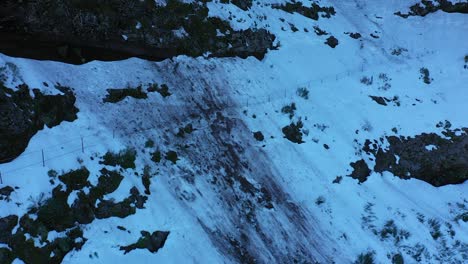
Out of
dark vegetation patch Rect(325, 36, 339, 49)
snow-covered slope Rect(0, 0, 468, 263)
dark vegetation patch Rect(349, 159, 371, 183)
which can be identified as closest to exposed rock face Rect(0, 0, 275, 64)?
snow-covered slope Rect(0, 0, 468, 263)

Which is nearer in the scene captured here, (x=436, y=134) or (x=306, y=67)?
(x=436, y=134)

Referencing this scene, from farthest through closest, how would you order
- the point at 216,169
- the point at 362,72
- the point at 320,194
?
1. the point at 362,72
2. the point at 320,194
3. the point at 216,169

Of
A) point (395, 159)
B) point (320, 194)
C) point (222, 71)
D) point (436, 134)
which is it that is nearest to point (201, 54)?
point (222, 71)

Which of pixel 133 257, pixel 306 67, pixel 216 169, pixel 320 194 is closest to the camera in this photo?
pixel 133 257

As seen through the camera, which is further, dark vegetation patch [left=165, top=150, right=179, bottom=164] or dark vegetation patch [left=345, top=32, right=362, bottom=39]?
dark vegetation patch [left=345, top=32, right=362, bottom=39]

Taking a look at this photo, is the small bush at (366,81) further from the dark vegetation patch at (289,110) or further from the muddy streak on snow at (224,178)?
the muddy streak on snow at (224,178)

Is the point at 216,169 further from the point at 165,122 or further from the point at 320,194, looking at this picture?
the point at 320,194

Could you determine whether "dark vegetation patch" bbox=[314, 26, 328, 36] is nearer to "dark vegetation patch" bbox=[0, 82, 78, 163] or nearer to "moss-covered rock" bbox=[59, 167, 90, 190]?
"dark vegetation patch" bbox=[0, 82, 78, 163]
